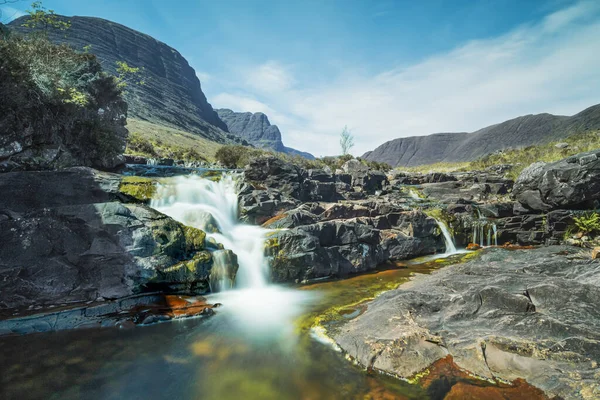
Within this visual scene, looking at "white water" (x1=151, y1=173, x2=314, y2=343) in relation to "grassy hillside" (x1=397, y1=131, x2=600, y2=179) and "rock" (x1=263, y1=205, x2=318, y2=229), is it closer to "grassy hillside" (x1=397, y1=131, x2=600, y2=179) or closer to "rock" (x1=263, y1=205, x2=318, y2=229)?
"rock" (x1=263, y1=205, x2=318, y2=229)

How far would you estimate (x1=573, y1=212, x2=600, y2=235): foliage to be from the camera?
17.4 m

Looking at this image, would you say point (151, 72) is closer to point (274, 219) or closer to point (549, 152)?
point (274, 219)

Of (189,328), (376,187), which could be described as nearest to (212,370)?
(189,328)

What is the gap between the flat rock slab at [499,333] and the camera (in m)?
4.75

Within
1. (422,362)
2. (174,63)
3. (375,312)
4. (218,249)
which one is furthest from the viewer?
(174,63)

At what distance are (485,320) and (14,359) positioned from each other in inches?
410

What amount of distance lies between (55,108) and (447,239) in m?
24.2

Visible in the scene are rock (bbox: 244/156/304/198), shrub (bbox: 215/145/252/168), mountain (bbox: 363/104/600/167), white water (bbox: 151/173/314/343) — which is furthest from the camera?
mountain (bbox: 363/104/600/167)

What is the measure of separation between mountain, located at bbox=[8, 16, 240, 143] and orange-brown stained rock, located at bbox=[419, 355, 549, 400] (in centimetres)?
8533

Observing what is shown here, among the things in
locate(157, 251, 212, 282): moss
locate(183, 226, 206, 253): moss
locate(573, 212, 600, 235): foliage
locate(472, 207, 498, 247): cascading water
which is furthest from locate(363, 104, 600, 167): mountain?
locate(157, 251, 212, 282): moss

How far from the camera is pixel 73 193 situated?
11.2 metres

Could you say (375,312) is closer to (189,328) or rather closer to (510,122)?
(189,328)

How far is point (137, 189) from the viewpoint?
13828 mm

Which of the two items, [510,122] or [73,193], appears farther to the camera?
[510,122]
